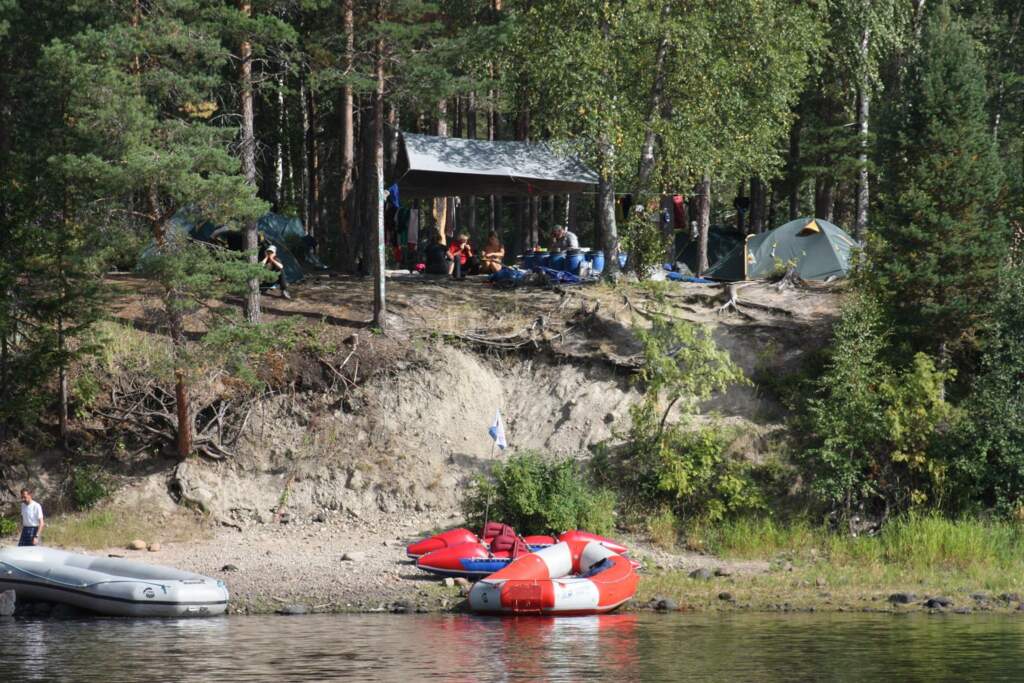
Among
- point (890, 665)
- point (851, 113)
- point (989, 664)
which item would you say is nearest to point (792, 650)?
point (890, 665)

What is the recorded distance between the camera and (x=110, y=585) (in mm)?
18703

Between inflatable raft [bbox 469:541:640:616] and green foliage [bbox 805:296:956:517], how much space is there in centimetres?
497

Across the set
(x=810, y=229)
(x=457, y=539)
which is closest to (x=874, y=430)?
(x=457, y=539)

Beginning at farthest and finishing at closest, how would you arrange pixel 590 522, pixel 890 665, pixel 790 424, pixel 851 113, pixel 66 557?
1. pixel 851 113
2. pixel 790 424
3. pixel 590 522
4. pixel 66 557
5. pixel 890 665

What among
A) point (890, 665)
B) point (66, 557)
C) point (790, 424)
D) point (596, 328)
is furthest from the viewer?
point (596, 328)

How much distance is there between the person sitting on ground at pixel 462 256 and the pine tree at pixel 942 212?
972cm

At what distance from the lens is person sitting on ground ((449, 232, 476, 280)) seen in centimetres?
3002

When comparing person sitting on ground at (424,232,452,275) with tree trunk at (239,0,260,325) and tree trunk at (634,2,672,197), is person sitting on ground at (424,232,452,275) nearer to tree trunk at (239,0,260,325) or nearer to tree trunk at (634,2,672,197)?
tree trunk at (634,2,672,197)

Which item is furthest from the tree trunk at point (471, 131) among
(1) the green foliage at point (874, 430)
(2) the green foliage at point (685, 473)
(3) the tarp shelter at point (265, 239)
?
(1) the green foliage at point (874, 430)

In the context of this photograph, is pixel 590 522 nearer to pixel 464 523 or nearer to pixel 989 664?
pixel 464 523

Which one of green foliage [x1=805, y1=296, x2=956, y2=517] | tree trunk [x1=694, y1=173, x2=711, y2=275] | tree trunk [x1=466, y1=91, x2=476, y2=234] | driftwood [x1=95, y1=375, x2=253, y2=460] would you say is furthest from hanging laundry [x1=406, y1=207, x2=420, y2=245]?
green foliage [x1=805, y1=296, x2=956, y2=517]

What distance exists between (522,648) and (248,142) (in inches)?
449

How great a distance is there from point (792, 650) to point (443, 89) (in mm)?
12757

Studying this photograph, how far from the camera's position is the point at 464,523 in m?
22.4
